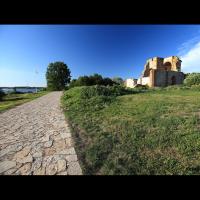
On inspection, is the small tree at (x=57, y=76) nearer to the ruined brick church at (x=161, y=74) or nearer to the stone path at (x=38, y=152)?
the ruined brick church at (x=161, y=74)

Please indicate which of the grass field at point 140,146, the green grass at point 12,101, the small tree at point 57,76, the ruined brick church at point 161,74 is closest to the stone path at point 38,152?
the grass field at point 140,146

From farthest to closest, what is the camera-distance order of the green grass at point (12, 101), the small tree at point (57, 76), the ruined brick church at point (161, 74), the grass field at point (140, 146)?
the small tree at point (57, 76)
the ruined brick church at point (161, 74)
the green grass at point (12, 101)
the grass field at point (140, 146)

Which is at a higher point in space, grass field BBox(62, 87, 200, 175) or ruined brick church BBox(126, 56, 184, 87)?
ruined brick church BBox(126, 56, 184, 87)

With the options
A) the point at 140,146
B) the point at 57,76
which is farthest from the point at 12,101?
the point at 57,76

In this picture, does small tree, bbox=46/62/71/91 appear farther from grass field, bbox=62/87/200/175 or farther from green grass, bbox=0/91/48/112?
grass field, bbox=62/87/200/175

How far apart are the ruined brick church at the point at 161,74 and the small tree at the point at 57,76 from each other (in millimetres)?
15766

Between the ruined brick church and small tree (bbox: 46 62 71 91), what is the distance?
621 inches

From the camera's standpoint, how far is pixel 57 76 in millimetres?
42062

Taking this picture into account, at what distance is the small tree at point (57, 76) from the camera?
4159cm

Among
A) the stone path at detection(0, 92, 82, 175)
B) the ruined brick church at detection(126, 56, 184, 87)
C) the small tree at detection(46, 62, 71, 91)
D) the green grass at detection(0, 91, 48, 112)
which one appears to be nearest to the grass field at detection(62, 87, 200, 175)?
the stone path at detection(0, 92, 82, 175)

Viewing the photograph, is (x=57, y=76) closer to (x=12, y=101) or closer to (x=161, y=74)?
(x=161, y=74)

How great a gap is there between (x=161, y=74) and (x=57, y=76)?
24725mm

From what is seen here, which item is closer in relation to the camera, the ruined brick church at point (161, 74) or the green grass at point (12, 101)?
the green grass at point (12, 101)

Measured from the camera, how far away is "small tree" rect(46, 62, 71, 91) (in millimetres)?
41594
